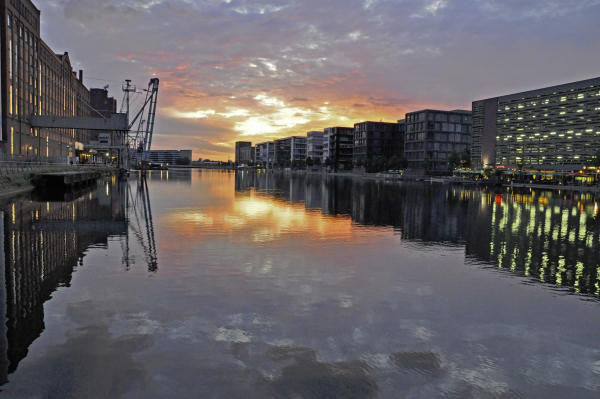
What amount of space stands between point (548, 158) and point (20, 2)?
163275mm

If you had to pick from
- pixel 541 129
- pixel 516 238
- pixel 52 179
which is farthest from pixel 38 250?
pixel 541 129

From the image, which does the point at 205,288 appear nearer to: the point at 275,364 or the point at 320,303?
the point at 320,303

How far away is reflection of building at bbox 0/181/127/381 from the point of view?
1012 cm

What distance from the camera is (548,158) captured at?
15362 centimetres

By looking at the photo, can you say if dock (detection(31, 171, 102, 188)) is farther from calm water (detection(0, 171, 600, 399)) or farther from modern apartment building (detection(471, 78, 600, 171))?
modern apartment building (detection(471, 78, 600, 171))

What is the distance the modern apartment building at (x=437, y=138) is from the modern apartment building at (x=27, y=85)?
143m

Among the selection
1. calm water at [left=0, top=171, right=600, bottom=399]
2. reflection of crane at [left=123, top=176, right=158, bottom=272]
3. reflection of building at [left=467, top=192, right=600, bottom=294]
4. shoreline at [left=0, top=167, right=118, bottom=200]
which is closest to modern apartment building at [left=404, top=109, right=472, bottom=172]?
reflection of building at [left=467, top=192, right=600, bottom=294]

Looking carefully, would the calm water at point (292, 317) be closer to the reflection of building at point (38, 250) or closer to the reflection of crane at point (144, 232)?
the reflection of building at point (38, 250)

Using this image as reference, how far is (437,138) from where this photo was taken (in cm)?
19288

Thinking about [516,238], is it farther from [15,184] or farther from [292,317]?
[15,184]

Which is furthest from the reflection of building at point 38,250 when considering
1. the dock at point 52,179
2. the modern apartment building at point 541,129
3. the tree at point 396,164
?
the tree at point 396,164

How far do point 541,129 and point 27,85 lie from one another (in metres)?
163

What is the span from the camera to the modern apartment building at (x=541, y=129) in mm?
140750

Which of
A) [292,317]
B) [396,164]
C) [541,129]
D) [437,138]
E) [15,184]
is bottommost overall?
[292,317]
